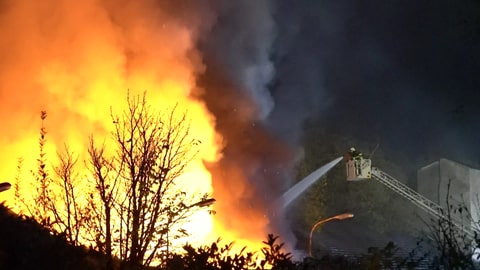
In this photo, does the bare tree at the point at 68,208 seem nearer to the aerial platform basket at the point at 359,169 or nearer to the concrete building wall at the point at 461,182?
the aerial platform basket at the point at 359,169

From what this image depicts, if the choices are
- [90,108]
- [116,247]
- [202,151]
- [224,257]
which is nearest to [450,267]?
[224,257]

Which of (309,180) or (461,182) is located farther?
(309,180)

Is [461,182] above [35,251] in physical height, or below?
above

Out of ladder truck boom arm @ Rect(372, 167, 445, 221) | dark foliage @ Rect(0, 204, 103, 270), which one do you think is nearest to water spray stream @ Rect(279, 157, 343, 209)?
ladder truck boom arm @ Rect(372, 167, 445, 221)

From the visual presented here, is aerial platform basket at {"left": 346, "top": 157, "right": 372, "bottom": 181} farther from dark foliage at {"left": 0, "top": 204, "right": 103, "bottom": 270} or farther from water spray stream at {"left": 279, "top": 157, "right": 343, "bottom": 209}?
dark foliage at {"left": 0, "top": 204, "right": 103, "bottom": 270}

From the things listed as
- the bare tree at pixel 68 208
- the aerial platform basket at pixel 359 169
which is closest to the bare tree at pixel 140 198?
the bare tree at pixel 68 208

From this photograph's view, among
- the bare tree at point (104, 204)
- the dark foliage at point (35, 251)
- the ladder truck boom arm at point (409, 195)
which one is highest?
the ladder truck boom arm at point (409, 195)

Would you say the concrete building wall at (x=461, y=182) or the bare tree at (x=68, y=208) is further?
the concrete building wall at (x=461, y=182)

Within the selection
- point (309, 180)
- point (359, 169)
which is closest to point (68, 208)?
point (359, 169)

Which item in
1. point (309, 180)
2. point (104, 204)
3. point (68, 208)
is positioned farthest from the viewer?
point (309, 180)

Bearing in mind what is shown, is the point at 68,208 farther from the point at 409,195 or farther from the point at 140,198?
the point at 409,195

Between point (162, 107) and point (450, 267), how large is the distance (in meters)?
14.2

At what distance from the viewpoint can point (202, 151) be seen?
82.1 feet

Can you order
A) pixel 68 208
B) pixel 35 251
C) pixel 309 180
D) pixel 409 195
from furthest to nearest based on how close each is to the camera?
pixel 309 180, pixel 409 195, pixel 68 208, pixel 35 251
